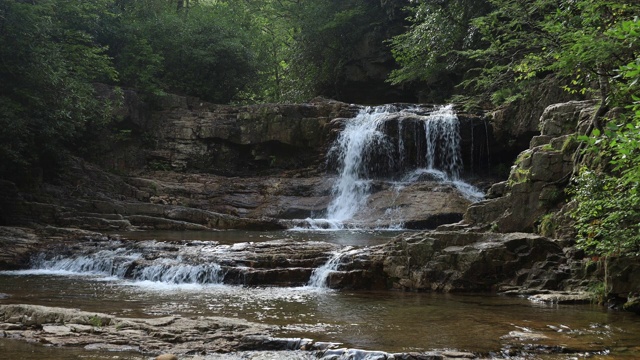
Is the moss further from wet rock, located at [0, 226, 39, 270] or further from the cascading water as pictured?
wet rock, located at [0, 226, 39, 270]

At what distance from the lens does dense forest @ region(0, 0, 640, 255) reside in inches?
351

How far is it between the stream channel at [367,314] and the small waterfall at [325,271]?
19 centimetres

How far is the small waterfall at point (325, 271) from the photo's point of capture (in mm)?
11359

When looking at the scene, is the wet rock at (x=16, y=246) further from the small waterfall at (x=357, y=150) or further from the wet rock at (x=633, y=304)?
the wet rock at (x=633, y=304)

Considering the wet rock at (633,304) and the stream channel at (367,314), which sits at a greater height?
the wet rock at (633,304)

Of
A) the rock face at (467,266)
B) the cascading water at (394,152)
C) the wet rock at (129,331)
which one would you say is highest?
the cascading water at (394,152)

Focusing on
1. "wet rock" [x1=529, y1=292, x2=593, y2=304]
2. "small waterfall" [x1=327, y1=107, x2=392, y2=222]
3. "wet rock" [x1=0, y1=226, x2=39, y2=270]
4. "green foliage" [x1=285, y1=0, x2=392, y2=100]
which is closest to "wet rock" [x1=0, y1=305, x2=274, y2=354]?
"wet rock" [x1=529, y1=292, x2=593, y2=304]

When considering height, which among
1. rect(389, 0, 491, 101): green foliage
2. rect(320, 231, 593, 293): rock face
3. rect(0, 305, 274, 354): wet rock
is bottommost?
rect(0, 305, 274, 354): wet rock

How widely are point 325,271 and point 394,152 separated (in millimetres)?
13213

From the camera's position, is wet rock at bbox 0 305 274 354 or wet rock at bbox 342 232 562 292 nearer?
wet rock at bbox 0 305 274 354

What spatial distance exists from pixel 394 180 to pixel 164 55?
13506mm

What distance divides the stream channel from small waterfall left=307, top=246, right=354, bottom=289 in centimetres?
19

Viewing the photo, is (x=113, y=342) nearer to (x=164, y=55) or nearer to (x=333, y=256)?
(x=333, y=256)

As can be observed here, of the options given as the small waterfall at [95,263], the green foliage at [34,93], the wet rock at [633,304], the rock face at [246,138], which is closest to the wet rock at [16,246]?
the small waterfall at [95,263]
